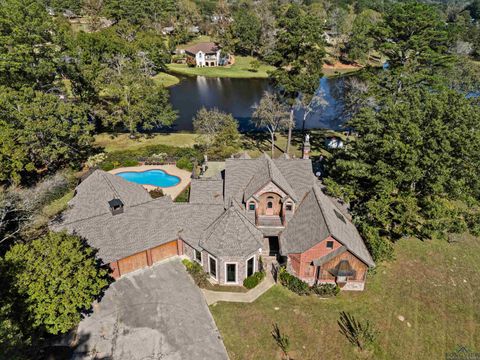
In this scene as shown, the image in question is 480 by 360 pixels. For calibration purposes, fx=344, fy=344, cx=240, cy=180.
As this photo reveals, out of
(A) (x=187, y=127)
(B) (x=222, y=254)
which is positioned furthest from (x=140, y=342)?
(A) (x=187, y=127)

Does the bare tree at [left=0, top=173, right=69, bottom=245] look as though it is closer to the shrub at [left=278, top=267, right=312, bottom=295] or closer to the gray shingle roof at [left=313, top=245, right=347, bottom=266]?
the shrub at [left=278, top=267, right=312, bottom=295]

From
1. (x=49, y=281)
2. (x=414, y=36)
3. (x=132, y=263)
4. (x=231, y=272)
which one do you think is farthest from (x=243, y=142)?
(x=49, y=281)

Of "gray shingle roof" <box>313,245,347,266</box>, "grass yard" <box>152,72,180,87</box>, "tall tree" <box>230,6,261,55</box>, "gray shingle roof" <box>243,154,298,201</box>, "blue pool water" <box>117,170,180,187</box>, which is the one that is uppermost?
"tall tree" <box>230,6,261,55</box>

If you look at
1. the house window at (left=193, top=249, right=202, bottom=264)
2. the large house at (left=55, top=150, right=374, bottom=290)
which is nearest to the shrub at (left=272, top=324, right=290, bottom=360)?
the large house at (left=55, top=150, right=374, bottom=290)

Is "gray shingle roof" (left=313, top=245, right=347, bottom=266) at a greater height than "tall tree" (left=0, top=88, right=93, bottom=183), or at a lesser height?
lesser

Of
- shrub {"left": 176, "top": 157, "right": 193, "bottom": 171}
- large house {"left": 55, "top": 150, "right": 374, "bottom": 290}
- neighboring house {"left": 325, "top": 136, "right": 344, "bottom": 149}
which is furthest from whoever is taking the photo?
neighboring house {"left": 325, "top": 136, "right": 344, "bottom": 149}

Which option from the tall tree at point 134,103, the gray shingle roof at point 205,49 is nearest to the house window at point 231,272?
the tall tree at point 134,103
